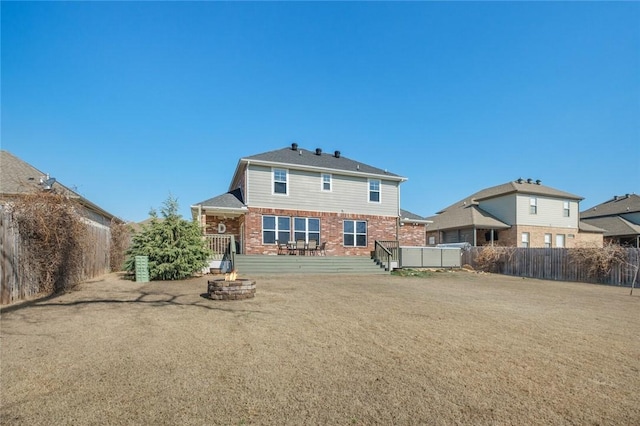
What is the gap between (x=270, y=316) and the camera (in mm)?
6410

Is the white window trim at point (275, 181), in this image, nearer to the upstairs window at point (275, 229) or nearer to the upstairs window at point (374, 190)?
the upstairs window at point (275, 229)

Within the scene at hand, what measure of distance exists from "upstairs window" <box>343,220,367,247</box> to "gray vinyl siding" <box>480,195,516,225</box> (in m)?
15.2

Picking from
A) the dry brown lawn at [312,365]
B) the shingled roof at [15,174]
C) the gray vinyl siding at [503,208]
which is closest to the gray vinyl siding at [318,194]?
the shingled roof at [15,174]

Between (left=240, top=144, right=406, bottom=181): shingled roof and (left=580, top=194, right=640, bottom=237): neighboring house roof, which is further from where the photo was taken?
(left=580, top=194, right=640, bottom=237): neighboring house roof

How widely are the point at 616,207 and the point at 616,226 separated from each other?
4.39 metres

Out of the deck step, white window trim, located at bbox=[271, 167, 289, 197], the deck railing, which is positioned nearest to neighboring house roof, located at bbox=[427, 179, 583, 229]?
the deck step

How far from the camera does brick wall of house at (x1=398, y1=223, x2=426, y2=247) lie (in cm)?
2167

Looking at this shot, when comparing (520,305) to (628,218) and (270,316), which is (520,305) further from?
(628,218)

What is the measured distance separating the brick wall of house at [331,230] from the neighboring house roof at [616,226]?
2545 centimetres

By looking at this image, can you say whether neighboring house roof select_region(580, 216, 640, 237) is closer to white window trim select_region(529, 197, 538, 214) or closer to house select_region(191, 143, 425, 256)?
white window trim select_region(529, 197, 538, 214)

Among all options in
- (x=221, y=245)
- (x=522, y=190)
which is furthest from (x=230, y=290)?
(x=522, y=190)

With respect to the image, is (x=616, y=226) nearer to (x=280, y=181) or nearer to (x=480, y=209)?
(x=480, y=209)

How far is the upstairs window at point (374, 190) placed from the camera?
2072 cm

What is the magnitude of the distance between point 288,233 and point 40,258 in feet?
38.7
